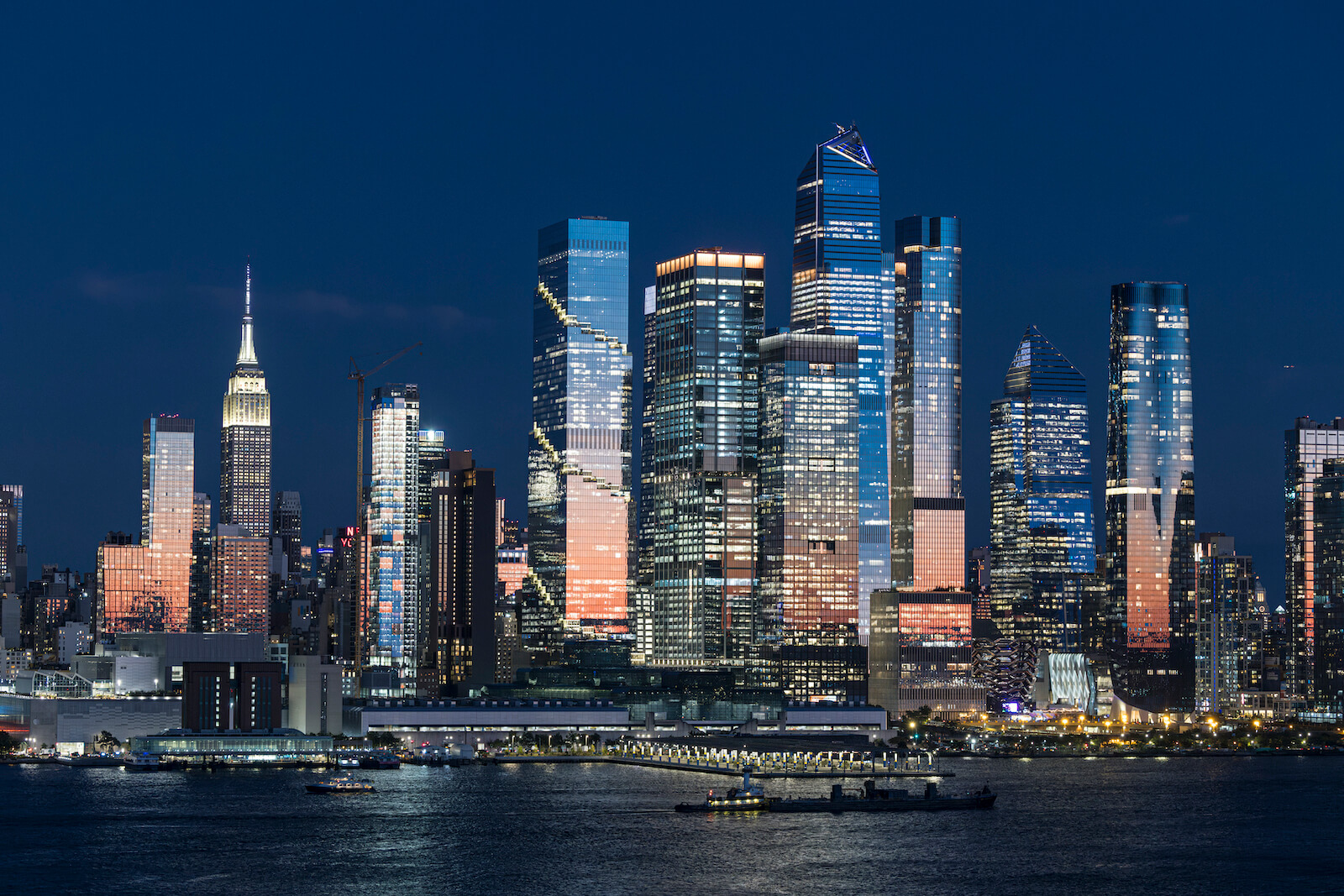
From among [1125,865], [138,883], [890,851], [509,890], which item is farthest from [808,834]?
[138,883]

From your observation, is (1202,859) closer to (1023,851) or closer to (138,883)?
(1023,851)

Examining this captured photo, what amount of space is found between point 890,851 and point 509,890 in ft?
128

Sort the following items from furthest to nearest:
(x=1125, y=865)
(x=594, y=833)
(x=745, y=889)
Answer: (x=594, y=833) < (x=1125, y=865) < (x=745, y=889)

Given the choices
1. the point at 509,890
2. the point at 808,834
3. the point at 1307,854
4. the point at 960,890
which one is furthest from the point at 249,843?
the point at 1307,854

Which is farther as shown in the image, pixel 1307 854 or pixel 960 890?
pixel 1307 854

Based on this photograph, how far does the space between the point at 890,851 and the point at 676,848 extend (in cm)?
1821

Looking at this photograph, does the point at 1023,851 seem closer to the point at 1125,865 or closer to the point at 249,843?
the point at 1125,865

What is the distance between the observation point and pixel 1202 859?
592 feet

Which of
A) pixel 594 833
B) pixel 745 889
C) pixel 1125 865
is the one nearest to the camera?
pixel 745 889

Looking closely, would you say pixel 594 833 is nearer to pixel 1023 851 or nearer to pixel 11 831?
pixel 1023 851

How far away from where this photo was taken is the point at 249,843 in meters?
183

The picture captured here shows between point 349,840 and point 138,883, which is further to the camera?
point 349,840

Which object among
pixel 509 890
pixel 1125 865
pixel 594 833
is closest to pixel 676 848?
pixel 594 833

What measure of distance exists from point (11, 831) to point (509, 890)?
60.2m
